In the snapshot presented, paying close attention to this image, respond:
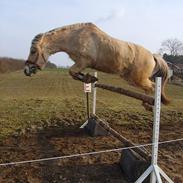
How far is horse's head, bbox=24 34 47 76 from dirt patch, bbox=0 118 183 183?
1.31 meters

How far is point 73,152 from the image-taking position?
6.03 m

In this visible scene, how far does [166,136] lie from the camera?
280 inches

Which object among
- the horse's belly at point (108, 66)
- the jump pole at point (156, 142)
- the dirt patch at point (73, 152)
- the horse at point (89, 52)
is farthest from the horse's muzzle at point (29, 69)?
the jump pole at point (156, 142)

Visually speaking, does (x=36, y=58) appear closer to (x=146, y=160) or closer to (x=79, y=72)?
(x=79, y=72)

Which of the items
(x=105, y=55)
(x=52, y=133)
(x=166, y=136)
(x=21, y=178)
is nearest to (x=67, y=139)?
(x=52, y=133)

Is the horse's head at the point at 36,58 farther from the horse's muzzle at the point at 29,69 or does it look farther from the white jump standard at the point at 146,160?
the white jump standard at the point at 146,160

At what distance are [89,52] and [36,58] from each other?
637 millimetres

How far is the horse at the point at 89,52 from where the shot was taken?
4.68 m

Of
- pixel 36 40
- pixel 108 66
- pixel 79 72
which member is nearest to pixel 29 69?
pixel 36 40

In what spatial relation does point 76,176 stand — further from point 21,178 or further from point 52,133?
point 52,133

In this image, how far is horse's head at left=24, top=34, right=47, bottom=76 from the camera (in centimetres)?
467

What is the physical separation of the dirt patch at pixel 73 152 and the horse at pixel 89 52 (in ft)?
3.96

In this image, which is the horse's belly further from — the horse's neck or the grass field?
the grass field

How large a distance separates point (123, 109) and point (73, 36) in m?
5.43
